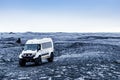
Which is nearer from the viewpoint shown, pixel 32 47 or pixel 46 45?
pixel 32 47

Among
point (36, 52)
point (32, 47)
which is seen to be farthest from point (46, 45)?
point (36, 52)

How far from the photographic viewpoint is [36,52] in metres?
34.2

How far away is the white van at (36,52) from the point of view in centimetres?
3397

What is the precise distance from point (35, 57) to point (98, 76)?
9667mm

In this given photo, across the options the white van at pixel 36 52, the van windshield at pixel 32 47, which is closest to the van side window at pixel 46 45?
the white van at pixel 36 52

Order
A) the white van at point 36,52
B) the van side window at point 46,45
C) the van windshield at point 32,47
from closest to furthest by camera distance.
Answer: the white van at point 36,52, the van windshield at point 32,47, the van side window at point 46,45

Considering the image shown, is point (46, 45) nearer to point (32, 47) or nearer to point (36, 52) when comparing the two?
point (32, 47)

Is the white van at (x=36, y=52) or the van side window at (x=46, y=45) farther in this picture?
the van side window at (x=46, y=45)

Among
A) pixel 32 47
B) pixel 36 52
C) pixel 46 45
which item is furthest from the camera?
pixel 46 45

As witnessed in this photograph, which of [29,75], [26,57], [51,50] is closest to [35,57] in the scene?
[26,57]

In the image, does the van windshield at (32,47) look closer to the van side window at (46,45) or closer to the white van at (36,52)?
the white van at (36,52)

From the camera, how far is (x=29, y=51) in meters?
34.4

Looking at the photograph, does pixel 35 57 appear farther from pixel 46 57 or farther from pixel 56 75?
pixel 56 75

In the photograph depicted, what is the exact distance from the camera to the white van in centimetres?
3397
